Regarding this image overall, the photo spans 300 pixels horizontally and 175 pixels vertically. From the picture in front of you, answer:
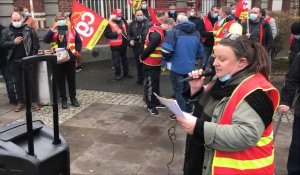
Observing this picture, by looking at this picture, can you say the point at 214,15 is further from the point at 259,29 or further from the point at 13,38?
the point at 13,38

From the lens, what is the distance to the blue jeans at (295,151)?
3.87 metres

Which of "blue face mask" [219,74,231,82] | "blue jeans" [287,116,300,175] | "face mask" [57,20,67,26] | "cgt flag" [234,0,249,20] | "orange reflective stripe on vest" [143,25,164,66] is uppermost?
"cgt flag" [234,0,249,20]

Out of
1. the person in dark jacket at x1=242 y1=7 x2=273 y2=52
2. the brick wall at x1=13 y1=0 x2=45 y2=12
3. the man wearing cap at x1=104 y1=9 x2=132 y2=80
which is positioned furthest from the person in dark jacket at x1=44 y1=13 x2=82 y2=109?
the brick wall at x1=13 y1=0 x2=45 y2=12

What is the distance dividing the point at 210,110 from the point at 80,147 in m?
3.25

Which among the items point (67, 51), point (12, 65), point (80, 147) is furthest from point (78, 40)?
point (80, 147)

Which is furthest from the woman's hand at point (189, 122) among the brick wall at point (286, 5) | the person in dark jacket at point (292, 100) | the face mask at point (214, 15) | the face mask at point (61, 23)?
the brick wall at point (286, 5)

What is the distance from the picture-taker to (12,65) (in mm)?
7055

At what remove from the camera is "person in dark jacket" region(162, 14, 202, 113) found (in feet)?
19.8

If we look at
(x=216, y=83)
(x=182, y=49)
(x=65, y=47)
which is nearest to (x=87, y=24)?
(x=65, y=47)

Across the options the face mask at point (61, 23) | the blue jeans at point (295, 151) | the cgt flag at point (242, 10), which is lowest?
the blue jeans at point (295, 151)

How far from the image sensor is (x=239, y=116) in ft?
6.88

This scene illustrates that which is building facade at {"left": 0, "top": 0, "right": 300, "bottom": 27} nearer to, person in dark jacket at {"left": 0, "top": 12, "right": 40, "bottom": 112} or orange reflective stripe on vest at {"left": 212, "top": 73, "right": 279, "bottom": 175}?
person in dark jacket at {"left": 0, "top": 12, "right": 40, "bottom": 112}

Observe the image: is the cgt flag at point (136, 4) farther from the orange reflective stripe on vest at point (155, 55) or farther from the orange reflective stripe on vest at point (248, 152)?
the orange reflective stripe on vest at point (248, 152)

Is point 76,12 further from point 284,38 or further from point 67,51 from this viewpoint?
point 284,38
